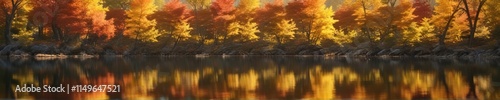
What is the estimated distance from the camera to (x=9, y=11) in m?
63.2

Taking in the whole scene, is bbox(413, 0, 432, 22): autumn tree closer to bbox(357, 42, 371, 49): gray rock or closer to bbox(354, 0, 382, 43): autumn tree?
bbox(354, 0, 382, 43): autumn tree

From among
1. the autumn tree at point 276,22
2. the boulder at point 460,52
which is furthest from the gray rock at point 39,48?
the boulder at point 460,52

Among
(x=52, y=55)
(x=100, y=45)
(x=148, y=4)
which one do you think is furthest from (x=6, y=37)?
(x=148, y=4)

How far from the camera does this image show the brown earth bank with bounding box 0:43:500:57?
2068 inches

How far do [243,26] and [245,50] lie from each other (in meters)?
3.44

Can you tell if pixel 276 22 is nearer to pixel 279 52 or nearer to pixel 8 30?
pixel 279 52

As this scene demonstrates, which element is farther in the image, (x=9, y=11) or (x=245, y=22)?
(x=245, y=22)

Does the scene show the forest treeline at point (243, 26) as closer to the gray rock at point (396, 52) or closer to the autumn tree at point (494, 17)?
the autumn tree at point (494, 17)

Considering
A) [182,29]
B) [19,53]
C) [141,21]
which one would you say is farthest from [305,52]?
[19,53]

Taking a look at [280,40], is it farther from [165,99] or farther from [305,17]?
[165,99]

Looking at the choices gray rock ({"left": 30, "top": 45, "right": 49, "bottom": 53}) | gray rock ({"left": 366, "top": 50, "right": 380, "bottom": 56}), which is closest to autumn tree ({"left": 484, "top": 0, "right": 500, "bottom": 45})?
gray rock ({"left": 366, "top": 50, "right": 380, "bottom": 56})

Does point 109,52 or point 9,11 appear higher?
point 9,11

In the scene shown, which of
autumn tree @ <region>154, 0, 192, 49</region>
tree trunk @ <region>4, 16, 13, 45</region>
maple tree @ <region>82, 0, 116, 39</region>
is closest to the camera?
tree trunk @ <region>4, 16, 13, 45</region>

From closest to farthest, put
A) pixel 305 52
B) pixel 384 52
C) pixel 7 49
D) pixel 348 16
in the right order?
pixel 384 52 < pixel 7 49 < pixel 305 52 < pixel 348 16
